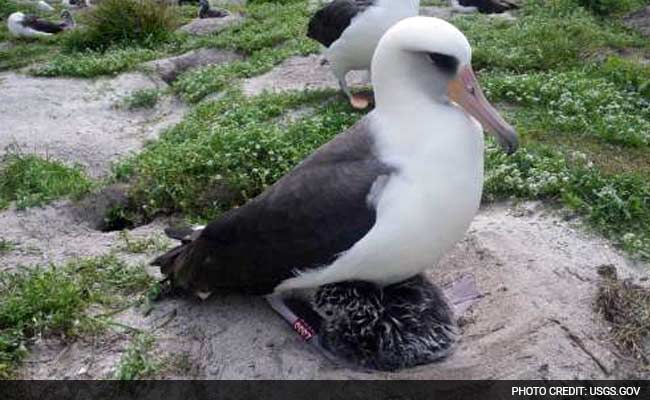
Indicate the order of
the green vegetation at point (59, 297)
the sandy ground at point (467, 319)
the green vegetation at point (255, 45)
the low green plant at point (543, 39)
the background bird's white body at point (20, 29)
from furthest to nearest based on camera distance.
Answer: the background bird's white body at point (20, 29) → the green vegetation at point (255, 45) → the low green plant at point (543, 39) → the green vegetation at point (59, 297) → the sandy ground at point (467, 319)

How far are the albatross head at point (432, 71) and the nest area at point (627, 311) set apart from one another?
3.12 ft

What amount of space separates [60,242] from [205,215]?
2.86ft

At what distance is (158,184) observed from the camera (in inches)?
200

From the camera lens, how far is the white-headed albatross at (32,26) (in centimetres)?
1067

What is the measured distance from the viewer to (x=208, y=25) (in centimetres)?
1017

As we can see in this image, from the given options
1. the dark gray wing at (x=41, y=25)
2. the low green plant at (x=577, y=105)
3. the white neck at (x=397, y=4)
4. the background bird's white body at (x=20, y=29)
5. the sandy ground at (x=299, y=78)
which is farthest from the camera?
the dark gray wing at (x=41, y=25)

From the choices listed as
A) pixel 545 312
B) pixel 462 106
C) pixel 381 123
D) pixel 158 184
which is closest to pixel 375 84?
pixel 381 123

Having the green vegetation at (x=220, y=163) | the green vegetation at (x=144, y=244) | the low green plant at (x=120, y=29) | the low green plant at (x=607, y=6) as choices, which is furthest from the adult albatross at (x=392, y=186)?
the low green plant at (x=120, y=29)

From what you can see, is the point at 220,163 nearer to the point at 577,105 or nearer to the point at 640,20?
the point at 577,105

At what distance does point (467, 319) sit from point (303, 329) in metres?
0.77

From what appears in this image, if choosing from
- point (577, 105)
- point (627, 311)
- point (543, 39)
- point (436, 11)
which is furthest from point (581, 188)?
point (436, 11)

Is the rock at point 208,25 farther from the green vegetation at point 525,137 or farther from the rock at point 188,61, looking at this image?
the green vegetation at point 525,137

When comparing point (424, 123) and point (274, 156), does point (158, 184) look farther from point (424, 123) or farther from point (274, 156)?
point (424, 123)

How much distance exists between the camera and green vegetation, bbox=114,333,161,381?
11.1ft
